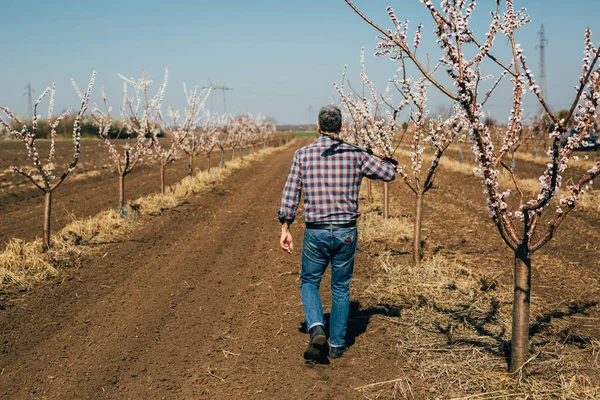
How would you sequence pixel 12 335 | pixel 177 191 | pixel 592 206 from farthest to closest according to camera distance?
pixel 177 191, pixel 592 206, pixel 12 335

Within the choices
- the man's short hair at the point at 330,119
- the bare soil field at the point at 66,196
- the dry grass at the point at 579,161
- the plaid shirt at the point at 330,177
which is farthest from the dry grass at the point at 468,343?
the dry grass at the point at 579,161

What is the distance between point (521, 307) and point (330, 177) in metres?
1.80

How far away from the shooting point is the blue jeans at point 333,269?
4.11 metres

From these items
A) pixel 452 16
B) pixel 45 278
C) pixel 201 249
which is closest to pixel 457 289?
pixel 452 16

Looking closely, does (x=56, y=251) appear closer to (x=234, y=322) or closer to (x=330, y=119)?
(x=234, y=322)

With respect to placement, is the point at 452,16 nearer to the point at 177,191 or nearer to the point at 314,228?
the point at 314,228

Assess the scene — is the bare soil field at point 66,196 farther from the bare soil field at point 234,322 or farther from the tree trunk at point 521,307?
the tree trunk at point 521,307

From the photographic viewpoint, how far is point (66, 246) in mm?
8336

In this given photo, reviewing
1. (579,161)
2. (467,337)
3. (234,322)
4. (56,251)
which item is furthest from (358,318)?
(579,161)

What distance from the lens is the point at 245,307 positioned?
578cm

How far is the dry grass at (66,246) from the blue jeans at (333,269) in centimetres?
446

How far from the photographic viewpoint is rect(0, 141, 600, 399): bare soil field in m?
3.97

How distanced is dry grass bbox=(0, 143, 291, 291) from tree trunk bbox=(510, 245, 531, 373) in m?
6.09

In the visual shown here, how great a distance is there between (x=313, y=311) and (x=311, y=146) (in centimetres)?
144
